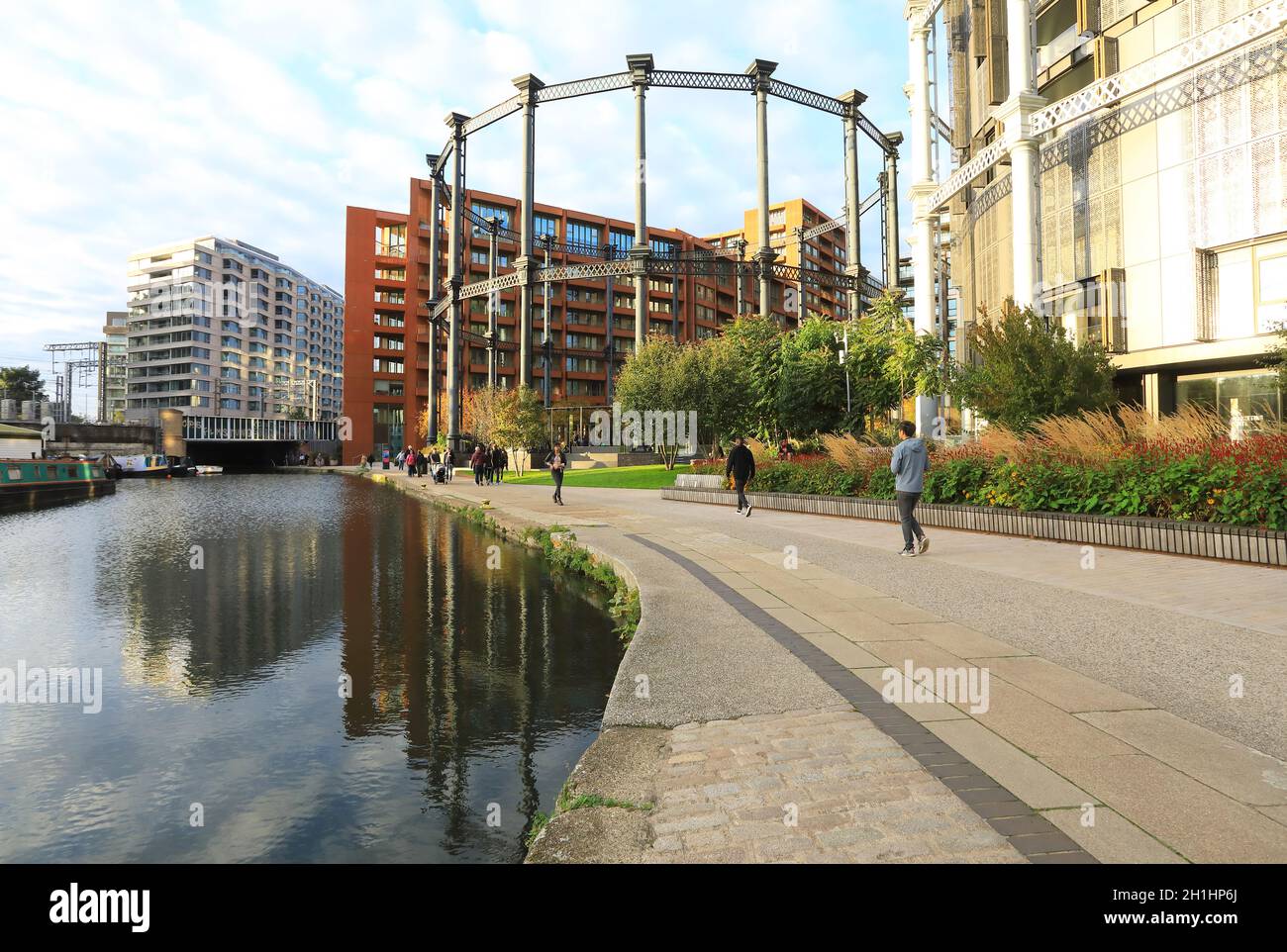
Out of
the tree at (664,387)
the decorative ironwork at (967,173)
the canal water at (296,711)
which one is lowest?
the canal water at (296,711)

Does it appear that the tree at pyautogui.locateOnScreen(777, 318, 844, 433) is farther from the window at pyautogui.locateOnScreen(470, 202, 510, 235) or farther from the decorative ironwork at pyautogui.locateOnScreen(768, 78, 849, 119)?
the window at pyautogui.locateOnScreen(470, 202, 510, 235)

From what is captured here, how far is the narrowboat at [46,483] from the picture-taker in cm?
2645

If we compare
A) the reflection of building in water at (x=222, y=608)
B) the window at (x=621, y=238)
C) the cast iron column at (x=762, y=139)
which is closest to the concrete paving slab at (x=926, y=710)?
the reflection of building in water at (x=222, y=608)

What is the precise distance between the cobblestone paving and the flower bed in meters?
7.78

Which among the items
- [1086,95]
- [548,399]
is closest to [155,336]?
[548,399]

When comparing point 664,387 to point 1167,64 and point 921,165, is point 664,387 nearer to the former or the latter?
point 921,165

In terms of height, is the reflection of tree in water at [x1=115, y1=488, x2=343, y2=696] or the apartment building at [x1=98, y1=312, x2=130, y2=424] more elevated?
the apartment building at [x1=98, y1=312, x2=130, y2=424]

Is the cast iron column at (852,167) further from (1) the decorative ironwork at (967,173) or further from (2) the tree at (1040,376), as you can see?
(2) the tree at (1040,376)

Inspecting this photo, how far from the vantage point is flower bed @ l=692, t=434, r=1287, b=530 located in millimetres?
8750

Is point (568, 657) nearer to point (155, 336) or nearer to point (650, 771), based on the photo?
point (650, 771)

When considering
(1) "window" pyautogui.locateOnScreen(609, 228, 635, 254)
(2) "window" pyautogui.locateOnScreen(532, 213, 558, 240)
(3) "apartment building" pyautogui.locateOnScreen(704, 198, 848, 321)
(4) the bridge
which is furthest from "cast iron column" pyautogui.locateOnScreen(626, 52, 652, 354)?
(4) the bridge

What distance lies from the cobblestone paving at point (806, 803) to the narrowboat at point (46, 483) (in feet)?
96.2

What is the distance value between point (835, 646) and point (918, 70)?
32.2 m

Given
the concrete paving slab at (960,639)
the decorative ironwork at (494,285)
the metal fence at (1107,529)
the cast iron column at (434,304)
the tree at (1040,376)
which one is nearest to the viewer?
the concrete paving slab at (960,639)
